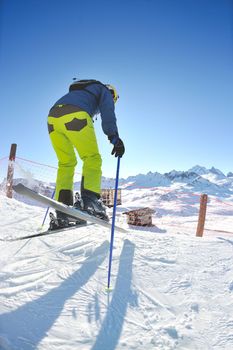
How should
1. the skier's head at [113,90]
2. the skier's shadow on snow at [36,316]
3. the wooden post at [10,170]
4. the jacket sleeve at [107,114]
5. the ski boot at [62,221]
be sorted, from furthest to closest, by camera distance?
the wooden post at [10,170] < the skier's head at [113,90] < the ski boot at [62,221] < the jacket sleeve at [107,114] < the skier's shadow on snow at [36,316]

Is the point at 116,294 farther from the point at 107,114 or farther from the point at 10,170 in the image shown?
the point at 10,170

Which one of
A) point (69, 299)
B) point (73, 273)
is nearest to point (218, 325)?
point (69, 299)

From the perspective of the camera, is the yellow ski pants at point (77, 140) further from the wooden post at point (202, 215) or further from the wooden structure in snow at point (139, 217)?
the wooden structure in snow at point (139, 217)

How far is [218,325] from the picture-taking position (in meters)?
1.96

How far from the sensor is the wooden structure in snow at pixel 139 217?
13242 millimetres

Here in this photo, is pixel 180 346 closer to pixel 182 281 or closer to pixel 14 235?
pixel 182 281

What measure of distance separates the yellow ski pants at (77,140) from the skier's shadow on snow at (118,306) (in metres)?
0.92

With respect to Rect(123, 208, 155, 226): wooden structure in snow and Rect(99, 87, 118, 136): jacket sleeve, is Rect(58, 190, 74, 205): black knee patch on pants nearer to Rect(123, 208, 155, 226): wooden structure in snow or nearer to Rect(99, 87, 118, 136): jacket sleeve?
Rect(99, 87, 118, 136): jacket sleeve

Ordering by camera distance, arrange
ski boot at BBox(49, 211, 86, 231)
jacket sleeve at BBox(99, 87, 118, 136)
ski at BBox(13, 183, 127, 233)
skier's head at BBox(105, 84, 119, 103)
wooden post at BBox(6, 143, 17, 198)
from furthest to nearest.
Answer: wooden post at BBox(6, 143, 17, 198) < skier's head at BBox(105, 84, 119, 103) < ski boot at BBox(49, 211, 86, 231) < jacket sleeve at BBox(99, 87, 118, 136) < ski at BBox(13, 183, 127, 233)

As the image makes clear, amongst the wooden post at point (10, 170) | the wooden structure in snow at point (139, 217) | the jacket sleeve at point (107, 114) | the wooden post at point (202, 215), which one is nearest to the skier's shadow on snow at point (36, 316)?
the jacket sleeve at point (107, 114)

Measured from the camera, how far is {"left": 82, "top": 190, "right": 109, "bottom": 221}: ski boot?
3.16m

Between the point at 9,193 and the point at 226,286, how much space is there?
7544 mm

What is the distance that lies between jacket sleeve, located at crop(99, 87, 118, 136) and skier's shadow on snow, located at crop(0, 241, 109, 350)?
154cm

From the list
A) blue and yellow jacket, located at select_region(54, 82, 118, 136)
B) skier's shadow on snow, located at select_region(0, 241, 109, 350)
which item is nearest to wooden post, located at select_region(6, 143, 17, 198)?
blue and yellow jacket, located at select_region(54, 82, 118, 136)
